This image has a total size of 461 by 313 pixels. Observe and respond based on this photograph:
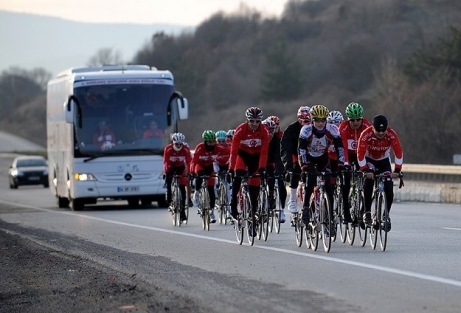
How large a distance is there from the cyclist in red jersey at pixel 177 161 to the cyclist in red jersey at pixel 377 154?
805 centimetres

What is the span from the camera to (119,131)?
32.3 metres

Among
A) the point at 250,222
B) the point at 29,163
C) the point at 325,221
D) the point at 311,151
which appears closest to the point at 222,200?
the point at 250,222

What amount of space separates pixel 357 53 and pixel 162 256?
110m

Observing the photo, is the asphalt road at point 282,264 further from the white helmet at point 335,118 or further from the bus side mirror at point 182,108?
the bus side mirror at point 182,108

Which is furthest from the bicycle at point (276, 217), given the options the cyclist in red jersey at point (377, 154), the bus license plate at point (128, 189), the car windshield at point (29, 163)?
the car windshield at point (29, 163)

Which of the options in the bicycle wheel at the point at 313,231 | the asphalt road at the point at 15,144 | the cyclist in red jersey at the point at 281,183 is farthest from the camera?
the asphalt road at the point at 15,144

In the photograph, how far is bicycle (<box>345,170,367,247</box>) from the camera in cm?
1744

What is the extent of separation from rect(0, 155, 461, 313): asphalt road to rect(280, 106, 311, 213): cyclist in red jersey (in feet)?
2.57

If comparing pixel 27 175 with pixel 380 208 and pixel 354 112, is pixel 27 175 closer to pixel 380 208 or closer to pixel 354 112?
pixel 354 112

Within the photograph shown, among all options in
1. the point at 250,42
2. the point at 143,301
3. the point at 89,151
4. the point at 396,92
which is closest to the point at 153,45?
the point at 250,42

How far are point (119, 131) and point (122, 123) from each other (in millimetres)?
230

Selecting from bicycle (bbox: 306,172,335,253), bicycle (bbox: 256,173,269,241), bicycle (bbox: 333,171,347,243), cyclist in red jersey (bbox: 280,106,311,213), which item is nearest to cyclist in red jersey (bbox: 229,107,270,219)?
bicycle (bbox: 256,173,269,241)

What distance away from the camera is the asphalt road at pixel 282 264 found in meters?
11.7

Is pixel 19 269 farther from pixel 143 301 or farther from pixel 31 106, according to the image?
pixel 31 106
